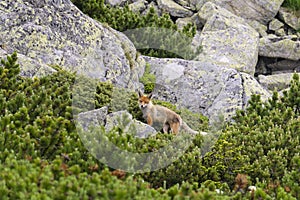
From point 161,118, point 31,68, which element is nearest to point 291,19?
point 161,118

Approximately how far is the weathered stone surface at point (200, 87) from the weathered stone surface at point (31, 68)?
4.07m

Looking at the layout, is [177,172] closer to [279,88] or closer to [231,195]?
[231,195]

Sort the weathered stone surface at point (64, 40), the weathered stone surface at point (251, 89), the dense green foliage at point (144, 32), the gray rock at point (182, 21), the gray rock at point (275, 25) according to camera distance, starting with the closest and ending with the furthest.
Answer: the weathered stone surface at point (64, 40) < the weathered stone surface at point (251, 89) < the dense green foliage at point (144, 32) < the gray rock at point (182, 21) < the gray rock at point (275, 25)

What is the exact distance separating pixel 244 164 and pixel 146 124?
261cm

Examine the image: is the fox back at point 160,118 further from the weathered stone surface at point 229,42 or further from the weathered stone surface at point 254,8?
the weathered stone surface at point 254,8

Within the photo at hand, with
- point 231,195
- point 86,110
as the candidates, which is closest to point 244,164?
point 231,195

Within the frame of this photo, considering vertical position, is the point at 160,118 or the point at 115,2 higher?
the point at 160,118

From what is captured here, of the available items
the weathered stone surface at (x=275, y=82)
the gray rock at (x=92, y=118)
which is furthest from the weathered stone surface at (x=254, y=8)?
the gray rock at (x=92, y=118)

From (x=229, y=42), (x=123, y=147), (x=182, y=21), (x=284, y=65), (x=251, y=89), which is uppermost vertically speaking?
(x=123, y=147)

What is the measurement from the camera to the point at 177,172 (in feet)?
36.1

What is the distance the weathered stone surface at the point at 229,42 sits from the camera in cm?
2230

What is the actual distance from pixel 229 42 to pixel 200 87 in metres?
5.60

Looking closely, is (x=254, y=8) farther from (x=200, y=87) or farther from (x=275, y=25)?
(x=200, y=87)

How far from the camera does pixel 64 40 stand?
55.1ft
